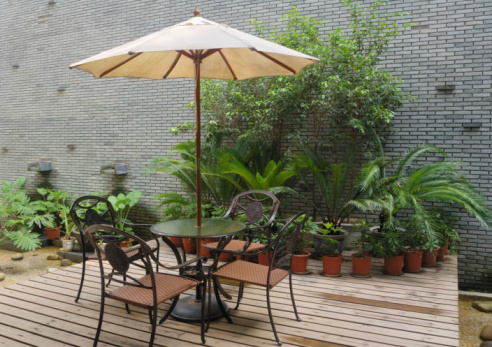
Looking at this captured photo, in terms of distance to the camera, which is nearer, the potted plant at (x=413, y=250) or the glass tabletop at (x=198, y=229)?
the glass tabletop at (x=198, y=229)

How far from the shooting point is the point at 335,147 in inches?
243

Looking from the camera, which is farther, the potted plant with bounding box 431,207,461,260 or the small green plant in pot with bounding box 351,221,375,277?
the potted plant with bounding box 431,207,461,260

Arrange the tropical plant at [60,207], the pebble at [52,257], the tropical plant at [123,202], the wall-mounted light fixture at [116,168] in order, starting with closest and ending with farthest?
the tropical plant at [123,202], the pebble at [52,257], the wall-mounted light fixture at [116,168], the tropical plant at [60,207]

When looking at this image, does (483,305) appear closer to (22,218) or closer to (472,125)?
(472,125)

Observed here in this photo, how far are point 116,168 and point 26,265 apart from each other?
2.43 metres

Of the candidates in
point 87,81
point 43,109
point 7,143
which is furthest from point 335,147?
point 7,143

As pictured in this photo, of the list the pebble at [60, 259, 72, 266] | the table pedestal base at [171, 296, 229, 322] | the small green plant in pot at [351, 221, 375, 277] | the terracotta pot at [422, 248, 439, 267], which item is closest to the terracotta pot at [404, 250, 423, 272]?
the terracotta pot at [422, 248, 439, 267]

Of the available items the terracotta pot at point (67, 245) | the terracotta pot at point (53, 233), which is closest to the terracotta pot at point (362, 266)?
the terracotta pot at point (67, 245)

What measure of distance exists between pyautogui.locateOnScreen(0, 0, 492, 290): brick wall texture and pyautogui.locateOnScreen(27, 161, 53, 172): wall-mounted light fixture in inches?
4.8

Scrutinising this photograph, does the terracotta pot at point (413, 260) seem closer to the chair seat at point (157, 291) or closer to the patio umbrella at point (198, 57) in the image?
the patio umbrella at point (198, 57)

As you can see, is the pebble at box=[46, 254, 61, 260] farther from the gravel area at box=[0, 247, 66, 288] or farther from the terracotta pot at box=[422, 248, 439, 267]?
the terracotta pot at box=[422, 248, 439, 267]

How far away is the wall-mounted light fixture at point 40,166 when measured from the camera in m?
8.95

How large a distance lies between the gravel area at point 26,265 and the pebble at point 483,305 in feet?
20.6

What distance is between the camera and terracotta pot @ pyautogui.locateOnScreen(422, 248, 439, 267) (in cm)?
493
